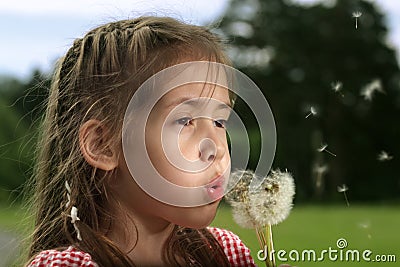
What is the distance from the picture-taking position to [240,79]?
3.59 ft

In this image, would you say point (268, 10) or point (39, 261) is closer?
point (39, 261)

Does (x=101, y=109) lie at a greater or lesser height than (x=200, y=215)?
greater

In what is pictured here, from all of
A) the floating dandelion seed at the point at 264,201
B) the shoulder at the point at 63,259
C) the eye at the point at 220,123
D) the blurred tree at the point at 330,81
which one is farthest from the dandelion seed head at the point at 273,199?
the blurred tree at the point at 330,81

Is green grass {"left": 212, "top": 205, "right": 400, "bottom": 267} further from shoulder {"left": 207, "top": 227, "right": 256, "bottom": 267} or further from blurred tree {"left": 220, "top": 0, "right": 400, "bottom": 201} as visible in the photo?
blurred tree {"left": 220, "top": 0, "right": 400, "bottom": 201}

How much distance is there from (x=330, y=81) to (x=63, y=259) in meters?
14.3

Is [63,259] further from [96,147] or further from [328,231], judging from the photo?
[328,231]

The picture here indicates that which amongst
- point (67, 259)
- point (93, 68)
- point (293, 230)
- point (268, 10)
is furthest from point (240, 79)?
point (268, 10)

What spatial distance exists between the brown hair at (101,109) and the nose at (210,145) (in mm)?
115

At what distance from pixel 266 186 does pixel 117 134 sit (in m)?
0.22

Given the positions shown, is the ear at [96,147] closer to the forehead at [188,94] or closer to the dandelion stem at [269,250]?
the forehead at [188,94]

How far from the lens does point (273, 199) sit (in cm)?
109

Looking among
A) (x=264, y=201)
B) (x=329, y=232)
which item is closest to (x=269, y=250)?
(x=264, y=201)

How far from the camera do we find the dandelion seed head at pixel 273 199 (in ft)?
3.54

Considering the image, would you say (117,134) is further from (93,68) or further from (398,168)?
(398,168)
